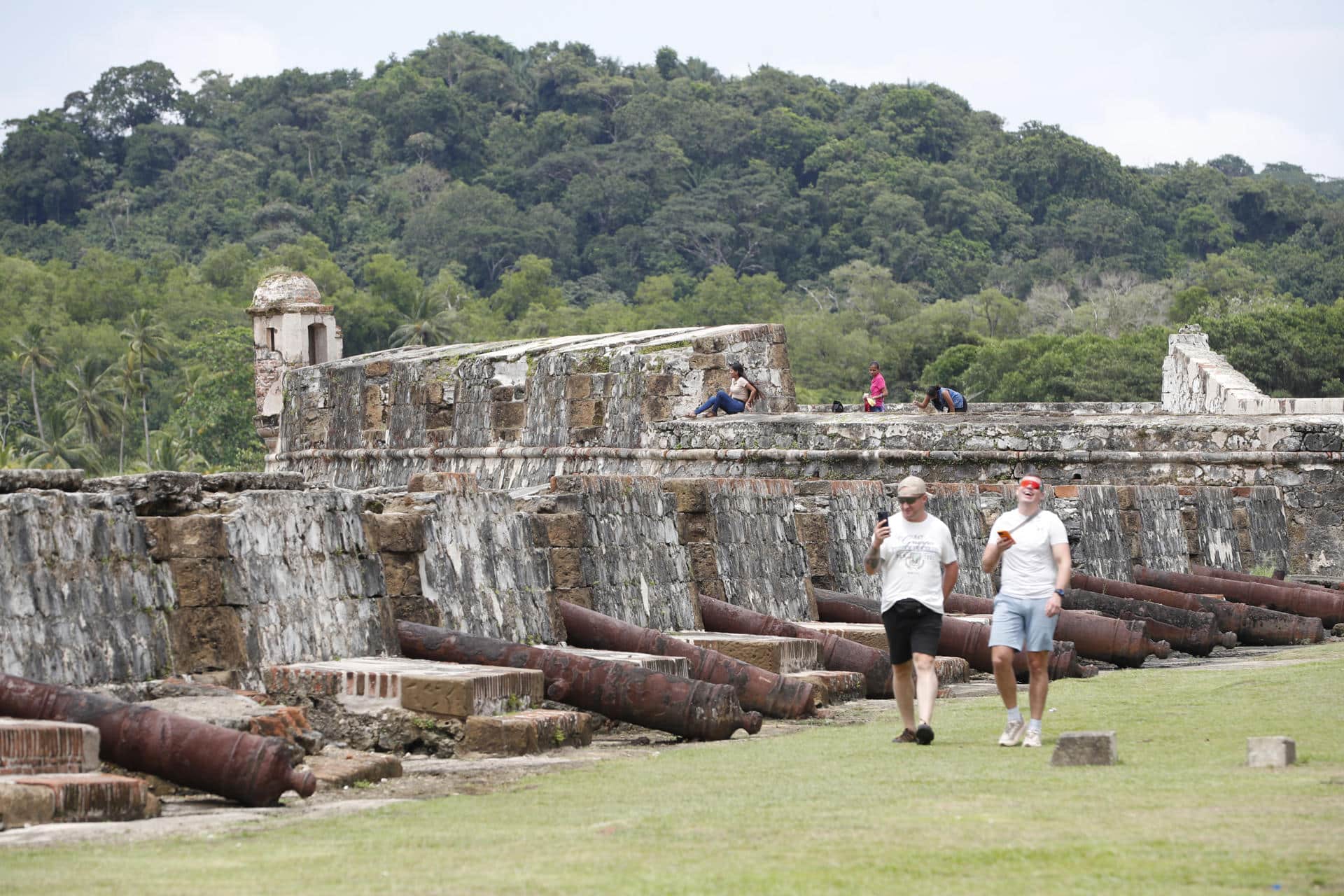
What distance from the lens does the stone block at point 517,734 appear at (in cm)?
701

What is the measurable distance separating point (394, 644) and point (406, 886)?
3.93 m

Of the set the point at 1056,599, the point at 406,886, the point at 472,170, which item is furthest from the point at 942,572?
the point at 472,170

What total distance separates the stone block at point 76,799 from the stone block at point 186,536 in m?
1.72

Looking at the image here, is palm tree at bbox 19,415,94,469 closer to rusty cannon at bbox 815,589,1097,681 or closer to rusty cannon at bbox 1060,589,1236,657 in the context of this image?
rusty cannon at bbox 1060,589,1236,657

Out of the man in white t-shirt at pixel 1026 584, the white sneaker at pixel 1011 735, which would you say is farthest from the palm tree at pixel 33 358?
the white sneaker at pixel 1011 735

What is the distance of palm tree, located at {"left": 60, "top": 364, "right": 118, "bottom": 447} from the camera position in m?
58.3

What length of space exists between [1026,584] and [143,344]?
56913mm

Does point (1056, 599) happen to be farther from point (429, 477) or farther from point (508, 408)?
point (508, 408)

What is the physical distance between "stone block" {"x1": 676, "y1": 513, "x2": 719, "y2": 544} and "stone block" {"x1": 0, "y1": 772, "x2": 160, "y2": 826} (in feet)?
17.8

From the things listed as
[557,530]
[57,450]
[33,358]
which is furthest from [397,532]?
[33,358]

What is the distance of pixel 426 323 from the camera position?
64750mm

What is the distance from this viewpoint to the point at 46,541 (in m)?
6.64

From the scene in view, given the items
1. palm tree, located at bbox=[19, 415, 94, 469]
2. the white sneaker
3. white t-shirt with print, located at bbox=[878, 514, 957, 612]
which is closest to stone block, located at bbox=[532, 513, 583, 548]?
white t-shirt with print, located at bbox=[878, 514, 957, 612]

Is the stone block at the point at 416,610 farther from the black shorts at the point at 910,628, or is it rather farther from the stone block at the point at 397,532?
the black shorts at the point at 910,628
